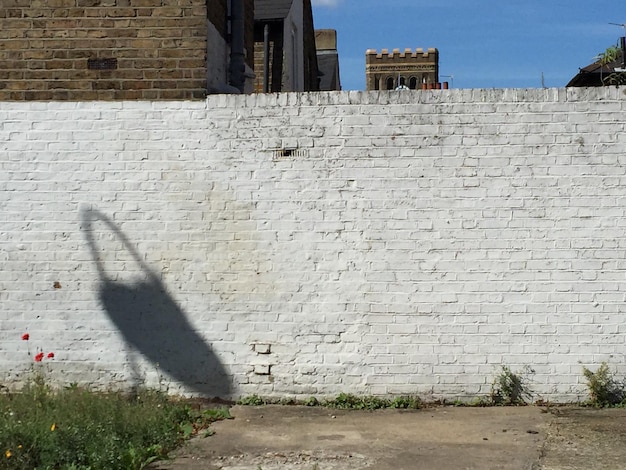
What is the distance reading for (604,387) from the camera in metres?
7.47

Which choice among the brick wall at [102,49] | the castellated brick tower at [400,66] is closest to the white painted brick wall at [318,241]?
the brick wall at [102,49]

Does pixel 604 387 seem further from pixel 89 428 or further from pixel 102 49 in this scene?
pixel 102 49

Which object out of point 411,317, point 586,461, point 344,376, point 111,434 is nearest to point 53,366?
point 111,434

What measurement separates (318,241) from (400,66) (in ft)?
171

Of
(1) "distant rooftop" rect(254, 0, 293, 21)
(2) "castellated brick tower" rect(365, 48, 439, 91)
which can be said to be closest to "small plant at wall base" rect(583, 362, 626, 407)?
(1) "distant rooftop" rect(254, 0, 293, 21)

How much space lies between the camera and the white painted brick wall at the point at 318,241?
24.9 feet

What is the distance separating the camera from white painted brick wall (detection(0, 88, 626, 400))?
7.59 m

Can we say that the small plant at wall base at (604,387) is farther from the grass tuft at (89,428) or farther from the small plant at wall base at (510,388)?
the grass tuft at (89,428)

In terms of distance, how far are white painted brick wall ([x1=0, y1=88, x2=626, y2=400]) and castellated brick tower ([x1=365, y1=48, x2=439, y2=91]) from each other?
156 ft

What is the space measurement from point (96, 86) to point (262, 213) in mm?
2134

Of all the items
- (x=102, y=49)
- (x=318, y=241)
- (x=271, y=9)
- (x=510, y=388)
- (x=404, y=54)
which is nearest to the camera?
(x=510, y=388)

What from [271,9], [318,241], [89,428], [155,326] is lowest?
[89,428]

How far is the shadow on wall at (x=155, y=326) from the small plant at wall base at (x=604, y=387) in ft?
11.1

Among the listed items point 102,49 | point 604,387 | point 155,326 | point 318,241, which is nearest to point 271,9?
point 102,49
